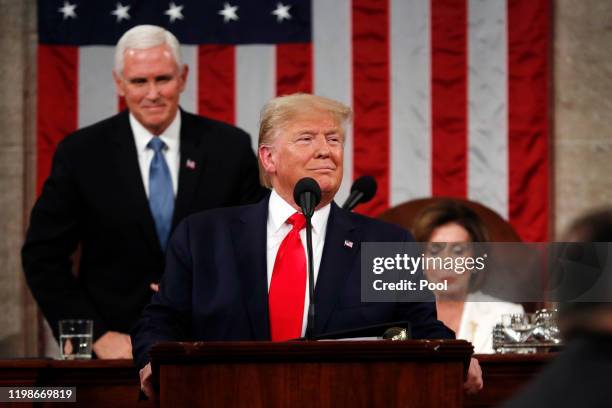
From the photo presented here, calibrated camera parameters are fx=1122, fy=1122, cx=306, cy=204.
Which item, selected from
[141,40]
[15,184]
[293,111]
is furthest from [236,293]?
[15,184]

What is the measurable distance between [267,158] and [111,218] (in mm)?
1299

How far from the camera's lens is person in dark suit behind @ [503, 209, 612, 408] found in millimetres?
1295

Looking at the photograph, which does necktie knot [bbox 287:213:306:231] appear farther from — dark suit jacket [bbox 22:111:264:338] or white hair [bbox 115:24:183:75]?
white hair [bbox 115:24:183:75]

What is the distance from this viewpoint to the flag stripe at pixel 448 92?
5930mm

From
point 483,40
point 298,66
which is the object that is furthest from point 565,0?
point 298,66

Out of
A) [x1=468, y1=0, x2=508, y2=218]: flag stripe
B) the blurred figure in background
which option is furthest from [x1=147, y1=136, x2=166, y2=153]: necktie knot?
[x1=468, y1=0, x2=508, y2=218]: flag stripe

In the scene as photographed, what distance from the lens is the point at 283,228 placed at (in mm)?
3377

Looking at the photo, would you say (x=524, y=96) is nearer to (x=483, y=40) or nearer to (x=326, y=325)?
(x=483, y=40)

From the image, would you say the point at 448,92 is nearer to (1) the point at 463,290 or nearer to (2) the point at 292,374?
(1) the point at 463,290

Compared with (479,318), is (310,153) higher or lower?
higher

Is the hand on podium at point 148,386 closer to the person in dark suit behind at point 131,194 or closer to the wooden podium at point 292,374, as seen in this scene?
the wooden podium at point 292,374

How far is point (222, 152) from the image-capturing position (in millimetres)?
4648

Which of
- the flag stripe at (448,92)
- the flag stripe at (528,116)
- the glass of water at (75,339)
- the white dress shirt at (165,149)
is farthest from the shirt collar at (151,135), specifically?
the flag stripe at (528,116)

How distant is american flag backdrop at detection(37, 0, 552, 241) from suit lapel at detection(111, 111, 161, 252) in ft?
4.10
